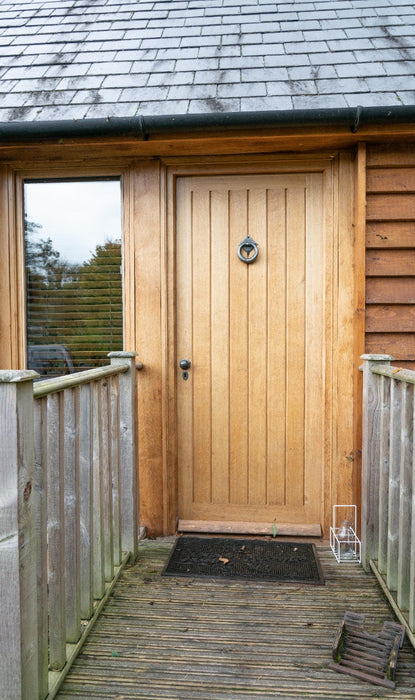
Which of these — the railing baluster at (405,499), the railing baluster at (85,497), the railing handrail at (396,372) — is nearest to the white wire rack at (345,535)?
the railing baluster at (405,499)

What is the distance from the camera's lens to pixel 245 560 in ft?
8.24

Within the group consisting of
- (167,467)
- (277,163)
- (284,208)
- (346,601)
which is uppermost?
(277,163)

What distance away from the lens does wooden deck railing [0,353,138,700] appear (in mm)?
1283

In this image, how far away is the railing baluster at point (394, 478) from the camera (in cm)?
200

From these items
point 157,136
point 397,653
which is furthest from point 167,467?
point 157,136

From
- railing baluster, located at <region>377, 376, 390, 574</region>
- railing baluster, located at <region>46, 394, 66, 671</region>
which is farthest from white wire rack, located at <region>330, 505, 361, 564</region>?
railing baluster, located at <region>46, 394, 66, 671</region>

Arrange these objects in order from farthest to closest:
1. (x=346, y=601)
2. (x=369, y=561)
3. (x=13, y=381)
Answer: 1. (x=369, y=561)
2. (x=346, y=601)
3. (x=13, y=381)

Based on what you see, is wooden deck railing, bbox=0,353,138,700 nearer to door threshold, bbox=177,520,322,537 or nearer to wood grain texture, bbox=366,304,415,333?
door threshold, bbox=177,520,322,537

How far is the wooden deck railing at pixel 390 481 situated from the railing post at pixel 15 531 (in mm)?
1332

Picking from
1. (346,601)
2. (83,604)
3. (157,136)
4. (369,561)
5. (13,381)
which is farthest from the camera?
(157,136)

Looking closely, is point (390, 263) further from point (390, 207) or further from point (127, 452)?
point (127, 452)

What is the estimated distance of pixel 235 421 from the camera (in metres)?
2.91

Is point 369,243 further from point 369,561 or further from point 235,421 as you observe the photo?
point 369,561

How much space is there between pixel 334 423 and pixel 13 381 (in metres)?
2.01
